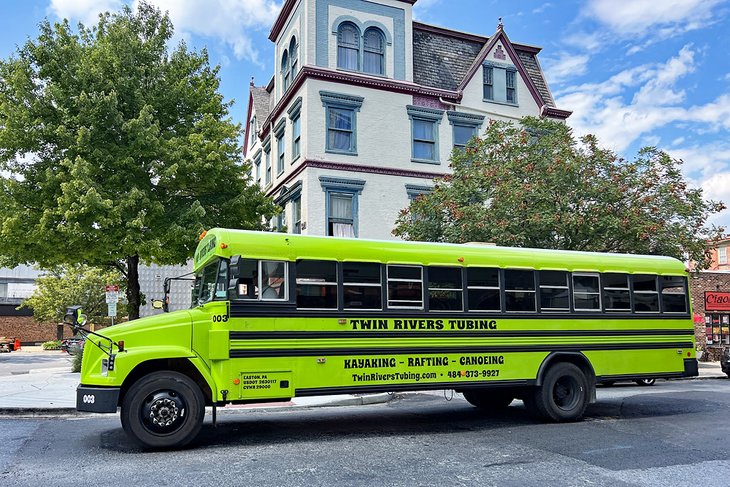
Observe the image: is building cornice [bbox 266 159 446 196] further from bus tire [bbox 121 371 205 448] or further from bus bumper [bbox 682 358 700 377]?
bus tire [bbox 121 371 205 448]

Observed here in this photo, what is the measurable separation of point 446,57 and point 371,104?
5072 mm

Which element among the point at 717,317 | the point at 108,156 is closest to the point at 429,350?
the point at 108,156

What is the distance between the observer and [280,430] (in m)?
10.0

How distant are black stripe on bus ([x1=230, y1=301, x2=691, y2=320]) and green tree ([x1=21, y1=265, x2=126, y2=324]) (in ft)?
120

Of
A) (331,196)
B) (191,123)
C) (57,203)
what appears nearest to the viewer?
(57,203)

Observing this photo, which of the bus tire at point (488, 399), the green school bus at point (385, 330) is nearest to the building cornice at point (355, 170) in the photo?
the bus tire at point (488, 399)

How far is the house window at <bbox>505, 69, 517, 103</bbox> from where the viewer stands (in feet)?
91.6

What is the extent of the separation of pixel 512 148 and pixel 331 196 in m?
7.25

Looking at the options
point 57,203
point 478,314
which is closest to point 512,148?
point 478,314

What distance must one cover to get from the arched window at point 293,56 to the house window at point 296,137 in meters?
1.89

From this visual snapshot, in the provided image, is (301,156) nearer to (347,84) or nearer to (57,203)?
(347,84)

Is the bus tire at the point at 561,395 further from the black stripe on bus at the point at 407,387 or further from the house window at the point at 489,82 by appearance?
the house window at the point at 489,82

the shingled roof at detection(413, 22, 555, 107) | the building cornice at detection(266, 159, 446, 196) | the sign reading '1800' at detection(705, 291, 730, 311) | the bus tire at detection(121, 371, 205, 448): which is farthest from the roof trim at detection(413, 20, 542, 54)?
the bus tire at detection(121, 371, 205, 448)

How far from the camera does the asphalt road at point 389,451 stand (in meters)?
7.01
